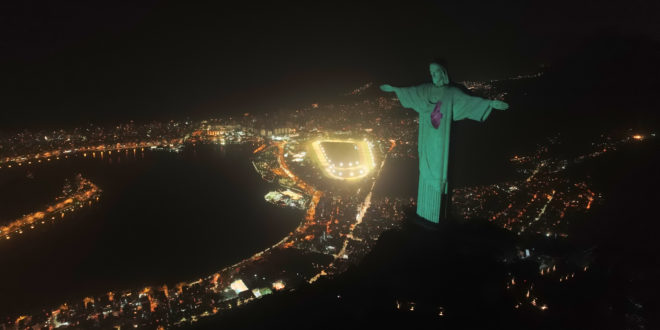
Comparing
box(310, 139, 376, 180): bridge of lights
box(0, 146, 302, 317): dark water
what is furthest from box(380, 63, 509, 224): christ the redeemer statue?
box(310, 139, 376, 180): bridge of lights

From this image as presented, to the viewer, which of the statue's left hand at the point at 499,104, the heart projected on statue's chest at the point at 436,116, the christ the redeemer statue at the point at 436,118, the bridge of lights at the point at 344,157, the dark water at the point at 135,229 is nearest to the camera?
the statue's left hand at the point at 499,104

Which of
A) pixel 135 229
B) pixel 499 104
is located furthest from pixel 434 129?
pixel 135 229

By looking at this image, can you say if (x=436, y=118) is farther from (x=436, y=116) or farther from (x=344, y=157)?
(x=344, y=157)

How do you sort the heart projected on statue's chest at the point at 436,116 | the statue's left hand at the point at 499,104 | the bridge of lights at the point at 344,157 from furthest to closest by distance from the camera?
the bridge of lights at the point at 344,157
the heart projected on statue's chest at the point at 436,116
the statue's left hand at the point at 499,104

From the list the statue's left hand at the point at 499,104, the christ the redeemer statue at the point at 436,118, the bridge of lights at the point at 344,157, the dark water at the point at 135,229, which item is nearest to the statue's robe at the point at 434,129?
the christ the redeemer statue at the point at 436,118

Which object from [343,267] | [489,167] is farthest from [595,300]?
[489,167]

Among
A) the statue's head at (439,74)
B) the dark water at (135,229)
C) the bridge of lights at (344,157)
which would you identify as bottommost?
the dark water at (135,229)

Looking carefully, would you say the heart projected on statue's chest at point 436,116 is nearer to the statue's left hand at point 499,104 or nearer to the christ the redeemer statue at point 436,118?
the christ the redeemer statue at point 436,118

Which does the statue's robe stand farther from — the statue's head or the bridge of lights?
the bridge of lights
